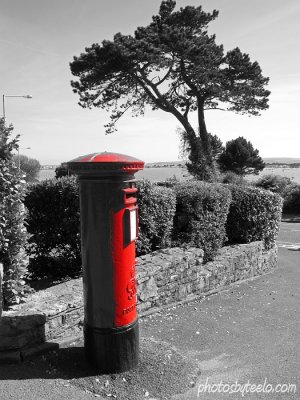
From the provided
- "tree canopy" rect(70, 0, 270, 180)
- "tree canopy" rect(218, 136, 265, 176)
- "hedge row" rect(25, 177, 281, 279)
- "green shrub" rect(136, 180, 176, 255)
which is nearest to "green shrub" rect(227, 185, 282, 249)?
"hedge row" rect(25, 177, 281, 279)

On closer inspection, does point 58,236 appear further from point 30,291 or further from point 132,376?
point 132,376

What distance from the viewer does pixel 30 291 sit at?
489 cm

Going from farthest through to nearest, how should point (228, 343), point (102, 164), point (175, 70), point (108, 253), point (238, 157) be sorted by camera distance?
point (238, 157) → point (175, 70) → point (228, 343) → point (108, 253) → point (102, 164)

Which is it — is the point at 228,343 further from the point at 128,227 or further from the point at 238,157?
the point at 238,157

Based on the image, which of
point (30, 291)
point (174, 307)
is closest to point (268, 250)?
point (174, 307)

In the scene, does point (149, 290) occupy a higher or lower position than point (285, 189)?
lower

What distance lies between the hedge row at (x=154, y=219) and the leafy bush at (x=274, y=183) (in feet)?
70.2

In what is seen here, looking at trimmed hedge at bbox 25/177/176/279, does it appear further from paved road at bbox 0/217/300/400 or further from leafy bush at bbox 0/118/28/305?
paved road at bbox 0/217/300/400

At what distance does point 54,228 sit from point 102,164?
2755 millimetres

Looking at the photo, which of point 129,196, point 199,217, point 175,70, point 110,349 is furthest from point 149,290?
point 175,70

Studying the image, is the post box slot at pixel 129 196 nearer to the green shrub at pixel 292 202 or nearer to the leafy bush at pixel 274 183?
the green shrub at pixel 292 202

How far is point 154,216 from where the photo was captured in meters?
6.63

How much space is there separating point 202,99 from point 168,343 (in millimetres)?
25586

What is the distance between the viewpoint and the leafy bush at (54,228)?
5898mm
